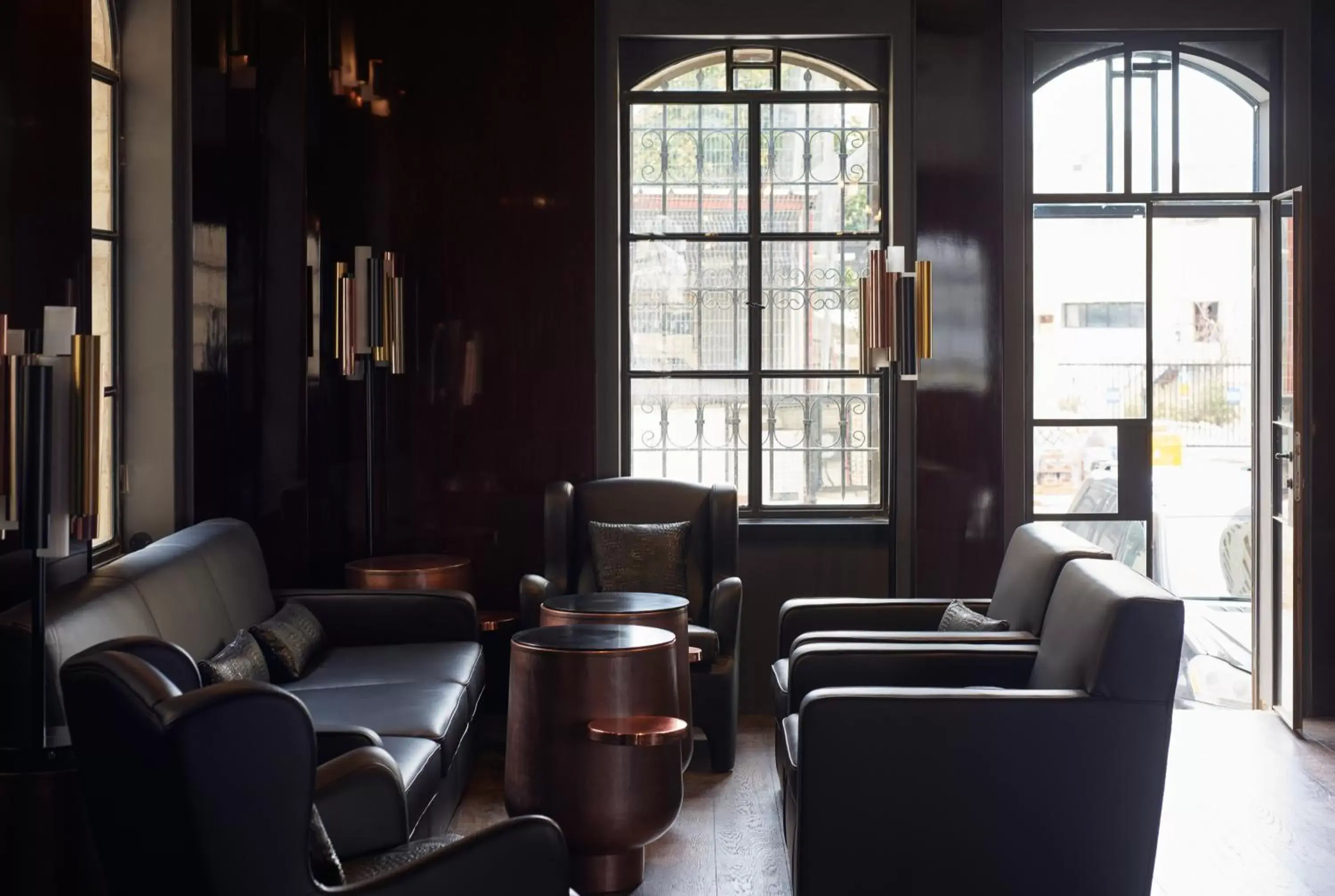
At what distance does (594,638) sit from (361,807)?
117 cm

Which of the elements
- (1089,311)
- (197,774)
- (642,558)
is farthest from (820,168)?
(197,774)

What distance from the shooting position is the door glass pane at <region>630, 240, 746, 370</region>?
19.0 ft

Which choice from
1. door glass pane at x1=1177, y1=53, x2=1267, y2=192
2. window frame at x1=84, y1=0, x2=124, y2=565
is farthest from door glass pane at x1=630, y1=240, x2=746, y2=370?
window frame at x1=84, y1=0, x2=124, y2=565

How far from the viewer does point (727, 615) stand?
488 cm

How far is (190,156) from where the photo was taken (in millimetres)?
4680

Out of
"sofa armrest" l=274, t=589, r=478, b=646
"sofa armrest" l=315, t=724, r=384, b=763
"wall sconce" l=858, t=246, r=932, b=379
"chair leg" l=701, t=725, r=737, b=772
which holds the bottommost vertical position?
"chair leg" l=701, t=725, r=737, b=772

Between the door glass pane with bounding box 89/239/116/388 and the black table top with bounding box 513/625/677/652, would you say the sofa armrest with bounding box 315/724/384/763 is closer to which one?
the black table top with bounding box 513/625/677/652

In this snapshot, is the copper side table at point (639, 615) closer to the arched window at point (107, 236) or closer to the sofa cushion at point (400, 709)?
the sofa cushion at point (400, 709)

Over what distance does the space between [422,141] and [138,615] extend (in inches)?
114

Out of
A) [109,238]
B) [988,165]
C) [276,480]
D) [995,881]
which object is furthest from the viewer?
[988,165]

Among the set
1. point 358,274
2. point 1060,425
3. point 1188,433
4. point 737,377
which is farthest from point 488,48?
point 1188,433

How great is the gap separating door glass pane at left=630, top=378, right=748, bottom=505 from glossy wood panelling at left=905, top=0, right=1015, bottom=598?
0.81 meters

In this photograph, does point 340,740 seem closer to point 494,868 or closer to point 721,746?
point 494,868

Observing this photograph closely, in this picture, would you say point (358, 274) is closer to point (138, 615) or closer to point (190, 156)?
point (190, 156)
